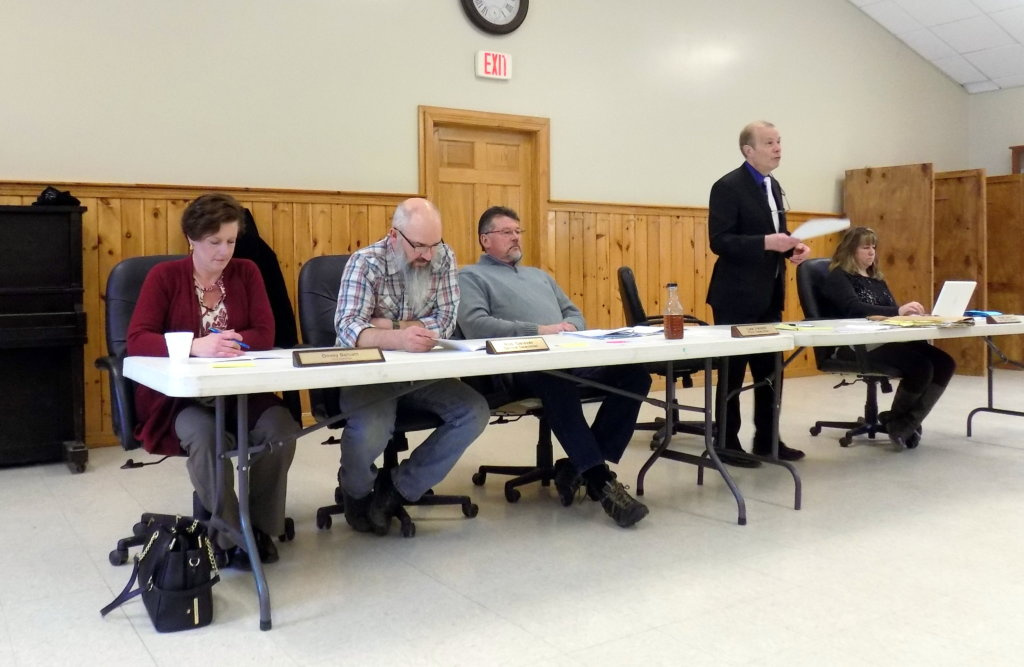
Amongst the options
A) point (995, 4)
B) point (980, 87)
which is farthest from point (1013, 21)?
point (980, 87)

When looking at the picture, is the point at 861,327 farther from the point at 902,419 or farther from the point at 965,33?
the point at 965,33

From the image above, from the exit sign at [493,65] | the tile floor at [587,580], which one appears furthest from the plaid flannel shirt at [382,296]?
the exit sign at [493,65]

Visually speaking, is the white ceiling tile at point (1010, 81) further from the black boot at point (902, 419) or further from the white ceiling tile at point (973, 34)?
the black boot at point (902, 419)

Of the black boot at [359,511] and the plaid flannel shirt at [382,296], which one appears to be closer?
the plaid flannel shirt at [382,296]

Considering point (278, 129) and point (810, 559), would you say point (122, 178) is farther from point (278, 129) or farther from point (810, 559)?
point (810, 559)

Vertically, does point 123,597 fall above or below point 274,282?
below

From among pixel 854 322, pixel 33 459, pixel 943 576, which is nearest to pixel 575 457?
pixel 943 576

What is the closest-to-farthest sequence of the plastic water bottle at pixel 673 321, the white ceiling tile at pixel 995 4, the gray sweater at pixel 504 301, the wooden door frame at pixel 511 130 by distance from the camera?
the plastic water bottle at pixel 673 321
the gray sweater at pixel 504 301
the wooden door frame at pixel 511 130
the white ceiling tile at pixel 995 4

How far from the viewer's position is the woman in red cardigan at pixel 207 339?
2.26m

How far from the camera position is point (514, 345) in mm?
2281

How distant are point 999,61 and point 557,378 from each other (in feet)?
20.0

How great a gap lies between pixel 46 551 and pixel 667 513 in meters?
1.90

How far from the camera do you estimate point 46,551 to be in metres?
2.54

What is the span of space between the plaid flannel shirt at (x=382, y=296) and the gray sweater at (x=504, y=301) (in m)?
0.18
